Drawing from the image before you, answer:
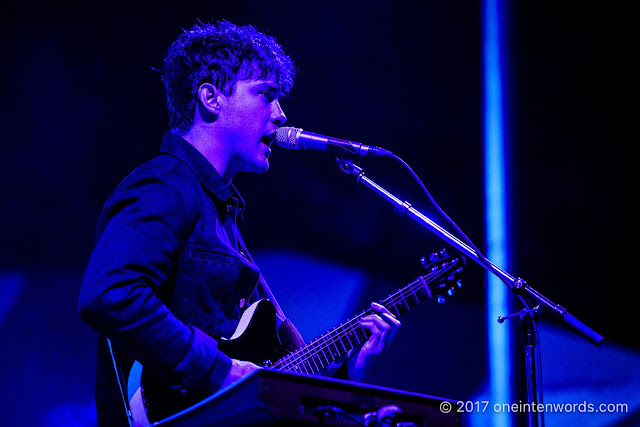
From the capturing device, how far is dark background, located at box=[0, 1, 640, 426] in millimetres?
3426

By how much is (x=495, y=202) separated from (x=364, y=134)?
36.6 inches

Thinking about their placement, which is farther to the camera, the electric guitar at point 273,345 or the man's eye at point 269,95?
the man's eye at point 269,95

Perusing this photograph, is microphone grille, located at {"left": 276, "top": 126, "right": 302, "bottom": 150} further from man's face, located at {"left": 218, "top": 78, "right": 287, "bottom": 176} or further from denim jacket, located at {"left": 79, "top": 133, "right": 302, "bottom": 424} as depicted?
denim jacket, located at {"left": 79, "top": 133, "right": 302, "bottom": 424}

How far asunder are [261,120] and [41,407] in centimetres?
193

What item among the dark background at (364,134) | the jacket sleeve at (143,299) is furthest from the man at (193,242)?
the dark background at (364,134)

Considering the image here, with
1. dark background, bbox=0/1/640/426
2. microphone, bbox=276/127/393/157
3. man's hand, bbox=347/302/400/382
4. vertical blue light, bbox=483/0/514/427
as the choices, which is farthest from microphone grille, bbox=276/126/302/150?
vertical blue light, bbox=483/0/514/427

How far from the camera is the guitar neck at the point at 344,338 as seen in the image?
227 cm

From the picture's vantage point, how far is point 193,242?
2047 millimetres

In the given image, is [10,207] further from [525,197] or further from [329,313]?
[525,197]

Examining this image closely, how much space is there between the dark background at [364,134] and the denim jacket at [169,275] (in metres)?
1.40

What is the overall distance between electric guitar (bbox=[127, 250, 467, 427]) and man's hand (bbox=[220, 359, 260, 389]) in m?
0.09

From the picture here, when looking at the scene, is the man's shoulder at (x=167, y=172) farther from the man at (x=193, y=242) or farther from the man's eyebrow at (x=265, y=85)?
the man's eyebrow at (x=265, y=85)

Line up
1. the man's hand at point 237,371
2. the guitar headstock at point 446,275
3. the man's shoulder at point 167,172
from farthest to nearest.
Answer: the guitar headstock at point 446,275
the man's shoulder at point 167,172
the man's hand at point 237,371

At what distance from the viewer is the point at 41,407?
318 centimetres
